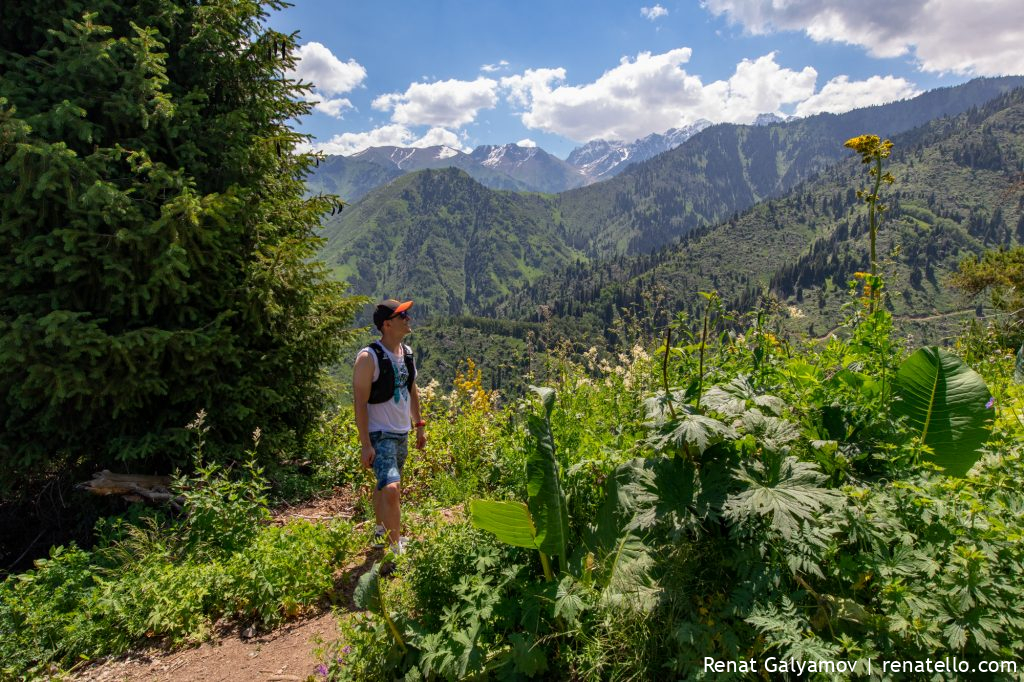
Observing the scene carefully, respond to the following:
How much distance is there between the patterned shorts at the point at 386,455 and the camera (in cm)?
471

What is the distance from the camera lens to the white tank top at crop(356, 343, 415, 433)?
16.0 ft

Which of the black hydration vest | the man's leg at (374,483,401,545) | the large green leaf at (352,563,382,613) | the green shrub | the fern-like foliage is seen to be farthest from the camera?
the black hydration vest

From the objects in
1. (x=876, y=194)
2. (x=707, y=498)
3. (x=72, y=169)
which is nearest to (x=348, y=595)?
(x=707, y=498)

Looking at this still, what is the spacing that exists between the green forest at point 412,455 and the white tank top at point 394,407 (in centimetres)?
92

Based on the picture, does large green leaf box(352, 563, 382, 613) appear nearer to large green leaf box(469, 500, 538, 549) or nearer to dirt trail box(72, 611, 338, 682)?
large green leaf box(469, 500, 538, 549)

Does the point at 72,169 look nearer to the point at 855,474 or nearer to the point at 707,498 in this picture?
the point at 707,498

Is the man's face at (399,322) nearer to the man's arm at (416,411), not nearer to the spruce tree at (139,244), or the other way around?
the man's arm at (416,411)

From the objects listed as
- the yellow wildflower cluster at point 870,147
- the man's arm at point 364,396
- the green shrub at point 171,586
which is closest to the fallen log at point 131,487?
the green shrub at point 171,586

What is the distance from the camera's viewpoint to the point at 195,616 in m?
4.02

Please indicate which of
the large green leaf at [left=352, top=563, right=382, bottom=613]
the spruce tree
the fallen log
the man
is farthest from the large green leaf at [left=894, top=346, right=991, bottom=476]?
the fallen log

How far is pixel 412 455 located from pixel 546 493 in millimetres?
3931

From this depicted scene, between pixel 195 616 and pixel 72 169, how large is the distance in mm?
4785

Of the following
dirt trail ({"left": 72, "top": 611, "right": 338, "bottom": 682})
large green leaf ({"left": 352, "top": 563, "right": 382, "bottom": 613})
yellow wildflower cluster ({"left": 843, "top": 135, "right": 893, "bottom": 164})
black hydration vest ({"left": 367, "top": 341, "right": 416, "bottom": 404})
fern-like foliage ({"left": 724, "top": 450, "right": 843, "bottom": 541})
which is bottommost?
dirt trail ({"left": 72, "top": 611, "right": 338, "bottom": 682})

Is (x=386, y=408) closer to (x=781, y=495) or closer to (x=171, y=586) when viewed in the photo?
(x=171, y=586)
